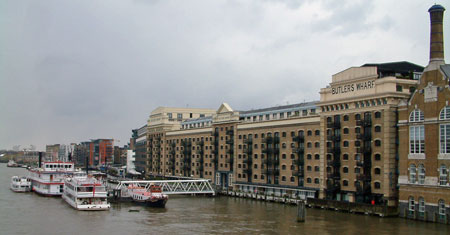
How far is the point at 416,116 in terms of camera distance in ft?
235

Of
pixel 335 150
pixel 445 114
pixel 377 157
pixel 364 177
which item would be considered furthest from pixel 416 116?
pixel 335 150

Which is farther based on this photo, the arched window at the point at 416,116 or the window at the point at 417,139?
the arched window at the point at 416,116

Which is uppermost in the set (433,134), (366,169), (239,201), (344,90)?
(344,90)

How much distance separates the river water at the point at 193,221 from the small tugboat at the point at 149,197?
70.7 inches

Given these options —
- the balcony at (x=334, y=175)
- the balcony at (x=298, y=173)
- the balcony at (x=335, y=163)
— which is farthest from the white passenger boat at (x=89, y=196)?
the balcony at (x=335, y=163)

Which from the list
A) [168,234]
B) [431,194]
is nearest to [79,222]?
[168,234]

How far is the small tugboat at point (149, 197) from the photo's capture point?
91.1m

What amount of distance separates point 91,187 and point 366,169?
1807 inches

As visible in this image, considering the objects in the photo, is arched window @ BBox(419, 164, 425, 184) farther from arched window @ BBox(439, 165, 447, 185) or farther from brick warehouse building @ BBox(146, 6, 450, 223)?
arched window @ BBox(439, 165, 447, 185)

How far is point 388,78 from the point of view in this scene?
252 feet

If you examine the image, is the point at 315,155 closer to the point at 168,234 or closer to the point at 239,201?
the point at 239,201

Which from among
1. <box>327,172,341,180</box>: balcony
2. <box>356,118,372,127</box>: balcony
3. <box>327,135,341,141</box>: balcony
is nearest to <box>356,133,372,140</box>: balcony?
<box>356,118,372,127</box>: balcony

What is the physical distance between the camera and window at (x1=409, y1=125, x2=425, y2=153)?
7044cm

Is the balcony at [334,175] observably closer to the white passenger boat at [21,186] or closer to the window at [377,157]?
the window at [377,157]
